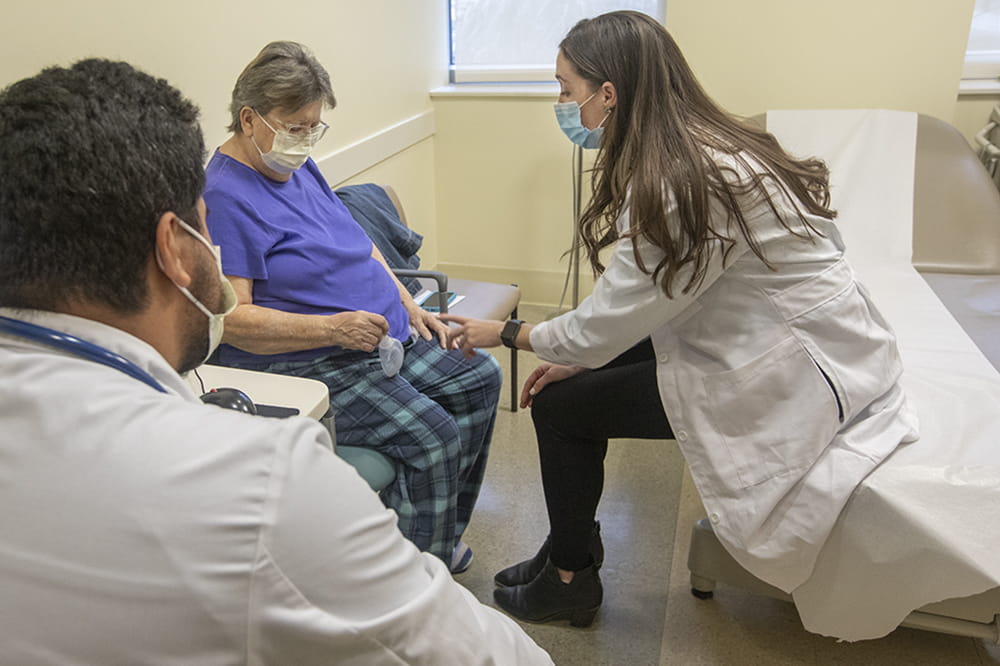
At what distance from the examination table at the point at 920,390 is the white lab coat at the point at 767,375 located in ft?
0.23

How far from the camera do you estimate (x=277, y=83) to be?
168cm

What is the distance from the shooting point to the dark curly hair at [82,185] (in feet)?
2.25

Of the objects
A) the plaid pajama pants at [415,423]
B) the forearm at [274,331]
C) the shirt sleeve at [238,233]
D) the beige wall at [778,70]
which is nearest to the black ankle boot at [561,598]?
the plaid pajama pants at [415,423]

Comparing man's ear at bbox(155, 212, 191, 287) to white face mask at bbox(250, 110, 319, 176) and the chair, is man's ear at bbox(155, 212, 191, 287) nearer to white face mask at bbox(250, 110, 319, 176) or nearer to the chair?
white face mask at bbox(250, 110, 319, 176)

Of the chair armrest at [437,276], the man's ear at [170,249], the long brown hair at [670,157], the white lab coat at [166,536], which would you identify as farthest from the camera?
the chair armrest at [437,276]

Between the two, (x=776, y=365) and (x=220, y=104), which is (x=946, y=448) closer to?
(x=776, y=365)

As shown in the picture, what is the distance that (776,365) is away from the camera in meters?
1.48

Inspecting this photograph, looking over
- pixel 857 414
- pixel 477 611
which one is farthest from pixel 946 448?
pixel 477 611

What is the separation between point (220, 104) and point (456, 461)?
3.62ft

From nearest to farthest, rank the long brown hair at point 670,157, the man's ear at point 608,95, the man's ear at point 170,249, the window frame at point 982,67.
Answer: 1. the man's ear at point 170,249
2. the long brown hair at point 670,157
3. the man's ear at point 608,95
4. the window frame at point 982,67

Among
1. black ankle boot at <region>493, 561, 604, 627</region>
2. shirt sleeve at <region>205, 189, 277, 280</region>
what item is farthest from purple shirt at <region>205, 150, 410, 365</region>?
black ankle boot at <region>493, 561, 604, 627</region>

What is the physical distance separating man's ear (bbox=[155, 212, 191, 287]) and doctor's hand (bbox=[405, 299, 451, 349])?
1.24 metres

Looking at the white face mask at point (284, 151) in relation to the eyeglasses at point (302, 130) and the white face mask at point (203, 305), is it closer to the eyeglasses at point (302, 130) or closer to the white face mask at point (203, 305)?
the eyeglasses at point (302, 130)

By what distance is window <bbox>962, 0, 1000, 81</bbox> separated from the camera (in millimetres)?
3164
